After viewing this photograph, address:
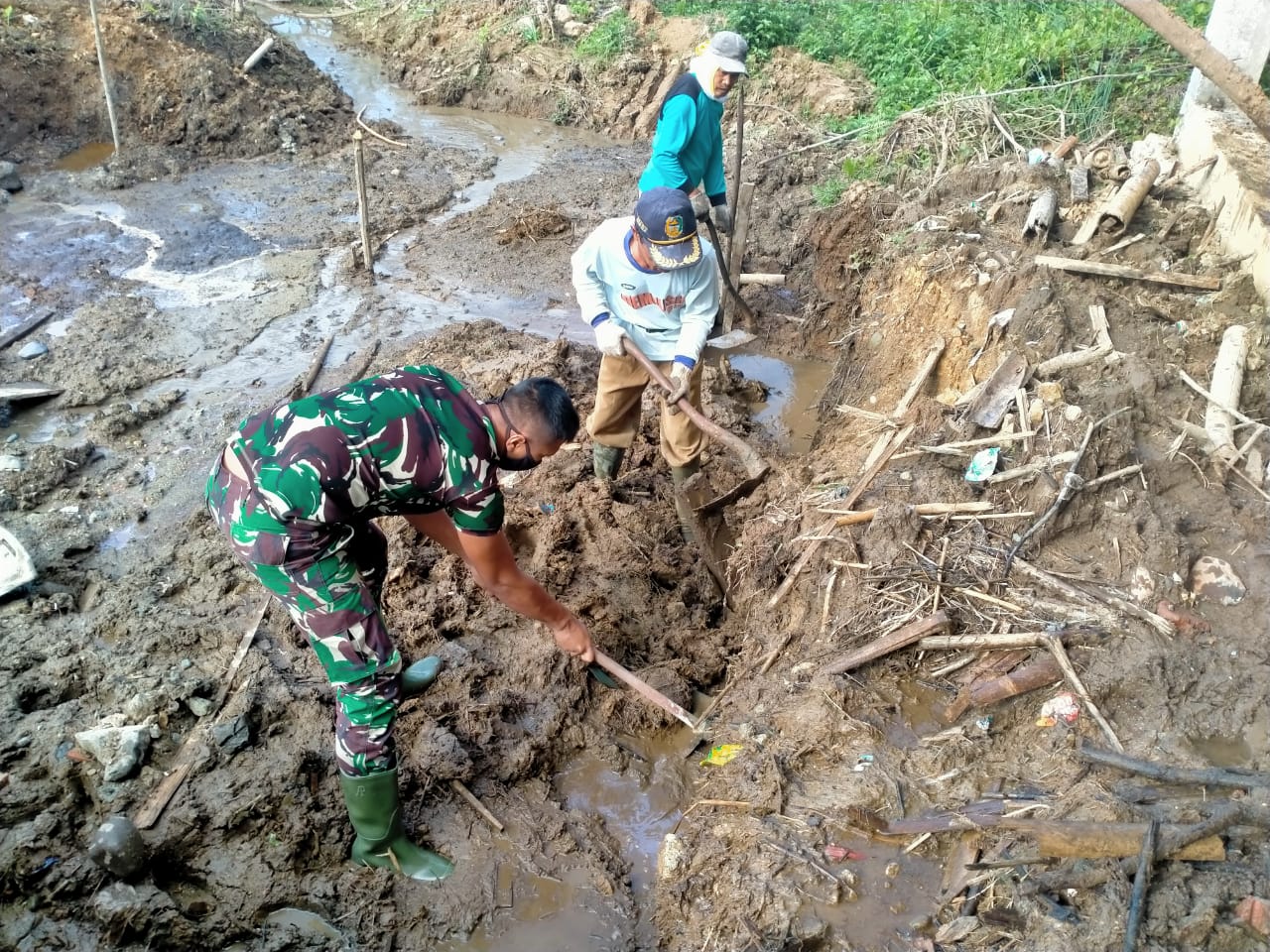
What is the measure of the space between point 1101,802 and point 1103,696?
1.86 feet

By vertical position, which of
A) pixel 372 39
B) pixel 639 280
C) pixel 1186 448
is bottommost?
pixel 372 39

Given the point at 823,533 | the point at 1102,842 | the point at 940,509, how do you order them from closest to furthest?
1. the point at 1102,842
2. the point at 940,509
3. the point at 823,533

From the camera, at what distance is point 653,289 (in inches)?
180

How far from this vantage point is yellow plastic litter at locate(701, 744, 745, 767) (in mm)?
3725

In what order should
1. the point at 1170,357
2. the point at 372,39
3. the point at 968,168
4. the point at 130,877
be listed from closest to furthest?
the point at 130,877 < the point at 1170,357 < the point at 968,168 < the point at 372,39

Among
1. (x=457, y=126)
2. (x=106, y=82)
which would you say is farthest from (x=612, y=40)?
(x=106, y=82)

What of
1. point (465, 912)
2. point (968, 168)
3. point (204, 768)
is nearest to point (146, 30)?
point (968, 168)

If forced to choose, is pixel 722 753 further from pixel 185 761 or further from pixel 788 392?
pixel 788 392

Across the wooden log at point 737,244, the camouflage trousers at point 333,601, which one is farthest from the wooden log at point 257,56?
the camouflage trousers at point 333,601

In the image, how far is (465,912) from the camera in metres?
3.34

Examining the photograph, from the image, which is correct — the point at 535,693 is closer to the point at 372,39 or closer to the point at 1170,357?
the point at 1170,357

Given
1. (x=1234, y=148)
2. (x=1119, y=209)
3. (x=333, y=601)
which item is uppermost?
(x=333, y=601)

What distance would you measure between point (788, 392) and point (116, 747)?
5.19 meters

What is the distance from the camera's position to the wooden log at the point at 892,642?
375 centimetres
